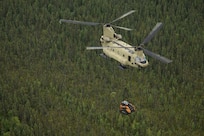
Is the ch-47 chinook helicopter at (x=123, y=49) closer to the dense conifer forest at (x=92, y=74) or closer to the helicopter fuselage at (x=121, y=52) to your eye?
the helicopter fuselage at (x=121, y=52)

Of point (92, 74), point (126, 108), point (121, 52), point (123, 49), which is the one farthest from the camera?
point (92, 74)

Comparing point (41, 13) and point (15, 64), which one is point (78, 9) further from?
point (15, 64)

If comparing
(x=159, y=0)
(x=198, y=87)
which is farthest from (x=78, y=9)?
(x=198, y=87)

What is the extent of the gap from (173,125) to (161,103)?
985cm

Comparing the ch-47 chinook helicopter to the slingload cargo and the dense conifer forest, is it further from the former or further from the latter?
the dense conifer forest

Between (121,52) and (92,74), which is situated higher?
(121,52)

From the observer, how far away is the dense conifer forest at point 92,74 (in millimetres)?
136250

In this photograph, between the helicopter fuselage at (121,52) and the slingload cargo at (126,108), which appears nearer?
the helicopter fuselage at (121,52)

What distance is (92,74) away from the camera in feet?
499

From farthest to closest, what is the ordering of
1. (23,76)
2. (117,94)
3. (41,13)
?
(41,13) < (23,76) < (117,94)

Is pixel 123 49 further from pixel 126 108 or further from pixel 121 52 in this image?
pixel 126 108

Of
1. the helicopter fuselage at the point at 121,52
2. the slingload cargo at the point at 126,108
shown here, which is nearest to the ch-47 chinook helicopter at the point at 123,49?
the helicopter fuselage at the point at 121,52

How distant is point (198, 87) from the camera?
15062 centimetres

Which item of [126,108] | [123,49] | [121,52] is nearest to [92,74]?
[126,108]
